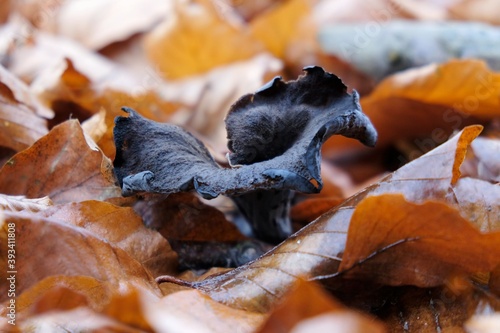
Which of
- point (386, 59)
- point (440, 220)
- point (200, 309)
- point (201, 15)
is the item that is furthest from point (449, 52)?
point (200, 309)

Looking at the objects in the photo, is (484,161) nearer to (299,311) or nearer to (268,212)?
(268,212)

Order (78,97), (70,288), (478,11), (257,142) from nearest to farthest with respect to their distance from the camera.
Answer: (70,288), (257,142), (78,97), (478,11)

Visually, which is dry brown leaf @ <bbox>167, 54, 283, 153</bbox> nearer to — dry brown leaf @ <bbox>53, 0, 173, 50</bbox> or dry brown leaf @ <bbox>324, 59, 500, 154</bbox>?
dry brown leaf @ <bbox>324, 59, 500, 154</bbox>

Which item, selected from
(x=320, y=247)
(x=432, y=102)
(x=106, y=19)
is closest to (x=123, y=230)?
(x=320, y=247)

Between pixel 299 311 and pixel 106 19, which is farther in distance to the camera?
pixel 106 19

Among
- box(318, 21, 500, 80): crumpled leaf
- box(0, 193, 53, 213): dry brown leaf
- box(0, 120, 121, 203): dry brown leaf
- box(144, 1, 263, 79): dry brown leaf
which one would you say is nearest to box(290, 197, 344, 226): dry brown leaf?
box(0, 120, 121, 203): dry brown leaf
